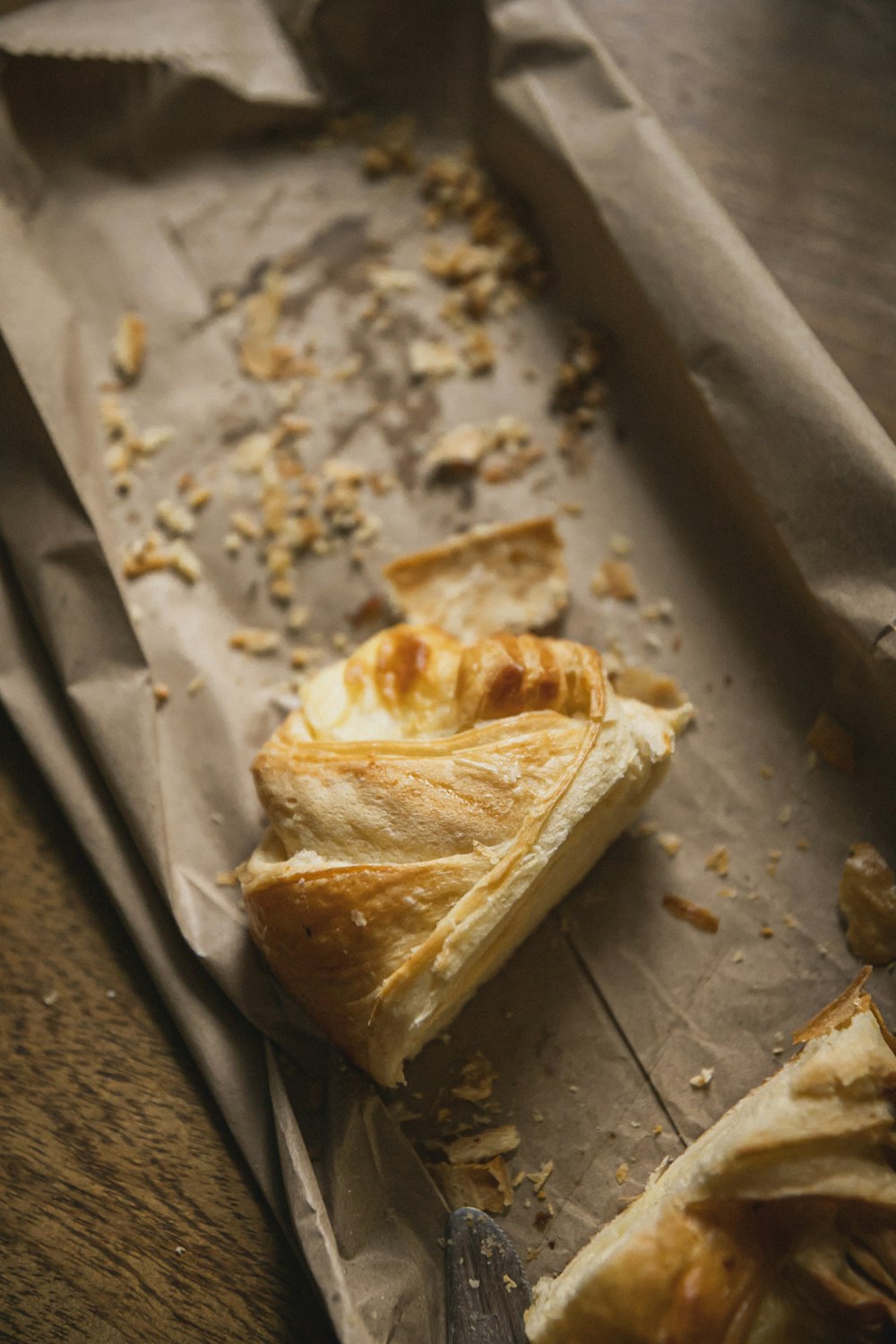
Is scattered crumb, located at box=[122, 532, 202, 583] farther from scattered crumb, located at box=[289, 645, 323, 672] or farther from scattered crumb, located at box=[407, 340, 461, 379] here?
scattered crumb, located at box=[407, 340, 461, 379]

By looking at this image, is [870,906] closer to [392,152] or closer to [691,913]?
[691,913]

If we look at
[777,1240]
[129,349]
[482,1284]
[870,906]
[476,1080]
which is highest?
[129,349]

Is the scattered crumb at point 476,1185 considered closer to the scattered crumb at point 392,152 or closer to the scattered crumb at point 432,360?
the scattered crumb at point 432,360

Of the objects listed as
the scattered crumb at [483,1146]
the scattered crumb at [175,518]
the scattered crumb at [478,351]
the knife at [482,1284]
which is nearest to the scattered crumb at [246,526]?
the scattered crumb at [175,518]

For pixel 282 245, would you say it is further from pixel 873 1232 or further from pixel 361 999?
pixel 873 1232

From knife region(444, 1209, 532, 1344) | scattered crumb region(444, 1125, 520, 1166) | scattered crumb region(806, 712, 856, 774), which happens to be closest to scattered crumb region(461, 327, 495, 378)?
scattered crumb region(806, 712, 856, 774)

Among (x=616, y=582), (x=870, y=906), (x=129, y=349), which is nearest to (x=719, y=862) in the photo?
(x=870, y=906)

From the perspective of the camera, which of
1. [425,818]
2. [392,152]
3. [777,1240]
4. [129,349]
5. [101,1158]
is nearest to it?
[777,1240]
